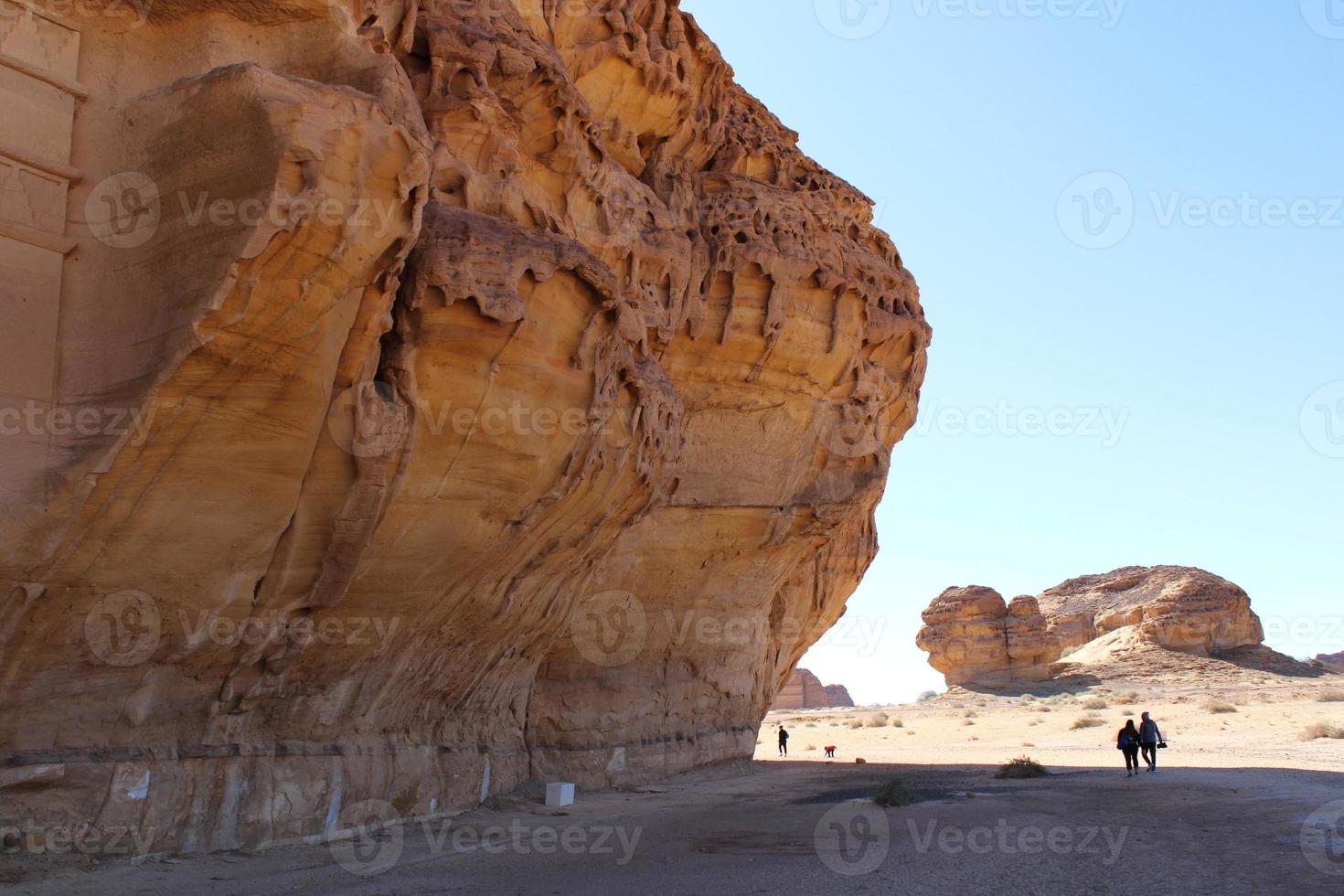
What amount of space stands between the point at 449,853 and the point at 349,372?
5010 mm

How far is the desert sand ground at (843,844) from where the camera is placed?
28.4 ft

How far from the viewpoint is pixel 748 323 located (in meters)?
17.5

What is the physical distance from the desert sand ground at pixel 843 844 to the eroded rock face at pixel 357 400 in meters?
0.59

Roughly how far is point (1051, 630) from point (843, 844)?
47.3 meters

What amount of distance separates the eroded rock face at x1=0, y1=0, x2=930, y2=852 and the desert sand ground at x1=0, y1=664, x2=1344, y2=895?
1.92 feet

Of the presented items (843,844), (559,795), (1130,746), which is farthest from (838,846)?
(1130,746)

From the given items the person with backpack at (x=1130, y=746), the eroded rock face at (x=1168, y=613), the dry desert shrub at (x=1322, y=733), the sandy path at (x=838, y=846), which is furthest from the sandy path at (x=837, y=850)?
the eroded rock face at (x=1168, y=613)

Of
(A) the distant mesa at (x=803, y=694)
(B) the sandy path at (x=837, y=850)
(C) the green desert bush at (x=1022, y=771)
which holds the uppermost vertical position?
(A) the distant mesa at (x=803, y=694)

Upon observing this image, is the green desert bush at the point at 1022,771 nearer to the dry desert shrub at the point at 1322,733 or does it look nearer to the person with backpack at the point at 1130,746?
the person with backpack at the point at 1130,746

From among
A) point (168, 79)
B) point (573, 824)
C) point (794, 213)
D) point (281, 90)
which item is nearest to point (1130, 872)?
point (573, 824)

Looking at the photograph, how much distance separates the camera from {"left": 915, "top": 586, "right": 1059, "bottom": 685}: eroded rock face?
5006 centimetres

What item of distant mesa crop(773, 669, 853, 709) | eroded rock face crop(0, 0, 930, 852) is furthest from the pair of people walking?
distant mesa crop(773, 669, 853, 709)

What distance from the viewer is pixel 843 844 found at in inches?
440

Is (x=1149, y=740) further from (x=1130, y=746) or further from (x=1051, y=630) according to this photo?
(x=1051, y=630)
